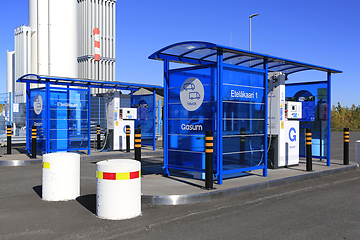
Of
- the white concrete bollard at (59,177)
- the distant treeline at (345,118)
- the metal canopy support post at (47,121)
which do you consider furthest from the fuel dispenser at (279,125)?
the distant treeline at (345,118)

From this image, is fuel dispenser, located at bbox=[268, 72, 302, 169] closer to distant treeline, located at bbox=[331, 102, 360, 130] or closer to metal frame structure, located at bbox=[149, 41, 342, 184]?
metal frame structure, located at bbox=[149, 41, 342, 184]

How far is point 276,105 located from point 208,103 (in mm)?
3189

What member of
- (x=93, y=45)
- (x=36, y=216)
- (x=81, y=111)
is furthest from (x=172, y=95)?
(x=93, y=45)

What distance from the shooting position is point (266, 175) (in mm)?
9000

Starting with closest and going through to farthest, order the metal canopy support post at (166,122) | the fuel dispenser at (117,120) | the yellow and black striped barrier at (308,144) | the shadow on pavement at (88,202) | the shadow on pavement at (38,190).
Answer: the shadow on pavement at (88,202), the shadow on pavement at (38,190), the metal canopy support post at (166,122), the yellow and black striped barrier at (308,144), the fuel dispenser at (117,120)

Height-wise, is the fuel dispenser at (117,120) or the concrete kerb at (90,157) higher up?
the fuel dispenser at (117,120)

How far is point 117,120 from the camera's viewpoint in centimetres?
1628

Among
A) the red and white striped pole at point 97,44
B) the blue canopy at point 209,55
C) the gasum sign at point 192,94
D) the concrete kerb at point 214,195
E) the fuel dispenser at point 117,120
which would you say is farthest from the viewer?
the red and white striped pole at point 97,44

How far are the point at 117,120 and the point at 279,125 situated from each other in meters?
8.45

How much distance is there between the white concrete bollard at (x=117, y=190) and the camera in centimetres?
556

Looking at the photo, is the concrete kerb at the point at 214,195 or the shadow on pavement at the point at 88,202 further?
the concrete kerb at the point at 214,195

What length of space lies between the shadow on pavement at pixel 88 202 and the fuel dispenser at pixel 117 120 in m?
8.99

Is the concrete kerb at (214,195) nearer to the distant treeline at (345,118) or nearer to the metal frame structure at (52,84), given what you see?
the metal frame structure at (52,84)

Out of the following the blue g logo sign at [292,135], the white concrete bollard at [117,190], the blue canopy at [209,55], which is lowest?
the white concrete bollard at [117,190]
